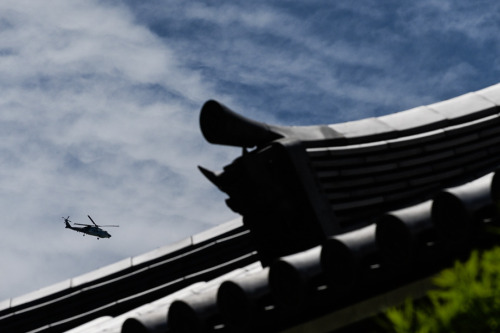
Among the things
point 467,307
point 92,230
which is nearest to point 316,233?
point 467,307

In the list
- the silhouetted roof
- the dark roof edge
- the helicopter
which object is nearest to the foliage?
the silhouetted roof

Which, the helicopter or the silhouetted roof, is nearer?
the silhouetted roof

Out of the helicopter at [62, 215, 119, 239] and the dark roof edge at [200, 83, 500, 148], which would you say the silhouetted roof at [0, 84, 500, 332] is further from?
the helicopter at [62, 215, 119, 239]

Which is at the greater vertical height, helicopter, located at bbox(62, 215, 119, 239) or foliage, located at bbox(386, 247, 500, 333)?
helicopter, located at bbox(62, 215, 119, 239)

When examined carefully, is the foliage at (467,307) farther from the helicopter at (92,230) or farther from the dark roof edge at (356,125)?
the helicopter at (92,230)

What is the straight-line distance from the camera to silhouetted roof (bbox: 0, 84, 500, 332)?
281 inches

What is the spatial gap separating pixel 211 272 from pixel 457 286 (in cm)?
1099

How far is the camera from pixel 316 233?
10.3 metres

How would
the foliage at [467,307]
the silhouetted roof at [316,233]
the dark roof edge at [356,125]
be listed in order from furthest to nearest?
the dark roof edge at [356,125] → the silhouetted roof at [316,233] → the foliage at [467,307]

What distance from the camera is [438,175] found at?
11.1 meters

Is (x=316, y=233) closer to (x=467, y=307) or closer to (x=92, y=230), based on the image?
(x=467, y=307)

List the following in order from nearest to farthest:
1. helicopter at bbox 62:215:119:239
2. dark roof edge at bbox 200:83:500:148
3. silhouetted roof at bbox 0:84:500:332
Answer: silhouetted roof at bbox 0:84:500:332
dark roof edge at bbox 200:83:500:148
helicopter at bbox 62:215:119:239

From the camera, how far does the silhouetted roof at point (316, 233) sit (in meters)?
7.15

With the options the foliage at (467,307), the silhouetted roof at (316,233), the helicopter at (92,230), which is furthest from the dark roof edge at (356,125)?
the helicopter at (92,230)
